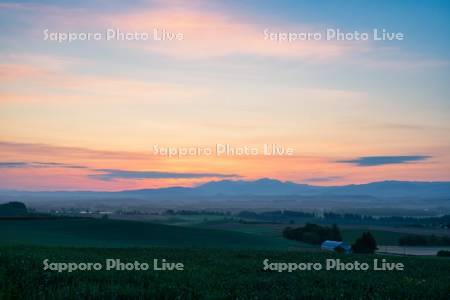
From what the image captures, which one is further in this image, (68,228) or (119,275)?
(68,228)

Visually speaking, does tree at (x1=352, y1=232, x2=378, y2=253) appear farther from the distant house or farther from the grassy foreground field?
the grassy foreground field

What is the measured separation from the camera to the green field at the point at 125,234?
231 ft

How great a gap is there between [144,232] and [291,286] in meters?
61.1

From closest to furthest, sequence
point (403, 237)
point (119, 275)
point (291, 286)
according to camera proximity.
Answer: point (291, 286), point (119, 275), point (403, 237)

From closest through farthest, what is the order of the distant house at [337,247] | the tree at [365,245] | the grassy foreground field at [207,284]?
the grassy foreground field at [207,284] < the distant house at [337,247] < the tree at [365,245]

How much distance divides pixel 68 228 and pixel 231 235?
21644 mm

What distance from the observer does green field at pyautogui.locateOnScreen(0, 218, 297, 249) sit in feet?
231

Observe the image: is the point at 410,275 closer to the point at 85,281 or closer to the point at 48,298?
the point at 85,281

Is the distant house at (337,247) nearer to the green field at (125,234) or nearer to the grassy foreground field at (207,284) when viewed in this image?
the green field at (125,234)

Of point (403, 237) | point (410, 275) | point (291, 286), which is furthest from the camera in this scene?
point (403, 237)

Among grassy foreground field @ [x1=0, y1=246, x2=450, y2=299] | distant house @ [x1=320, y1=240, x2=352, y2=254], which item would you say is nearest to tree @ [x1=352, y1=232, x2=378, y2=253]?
distant house @ [x1=320, y1=240, x2=352, y2=254]

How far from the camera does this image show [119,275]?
955 inches

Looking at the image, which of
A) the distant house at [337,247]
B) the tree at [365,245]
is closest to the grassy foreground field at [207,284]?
the distant house at [337,247]

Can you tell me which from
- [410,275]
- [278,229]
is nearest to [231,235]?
[278,229]
